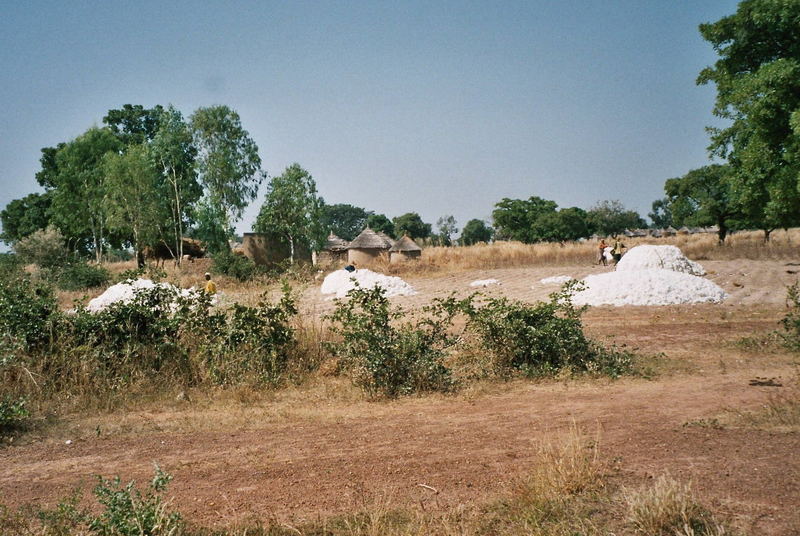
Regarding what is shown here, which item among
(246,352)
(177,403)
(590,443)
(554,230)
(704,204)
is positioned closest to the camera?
(590,443)

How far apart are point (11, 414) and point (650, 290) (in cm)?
1287

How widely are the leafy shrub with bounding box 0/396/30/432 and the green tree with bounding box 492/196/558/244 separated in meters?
61.9

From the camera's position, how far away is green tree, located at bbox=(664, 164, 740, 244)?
36.7 meters

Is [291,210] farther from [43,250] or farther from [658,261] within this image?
[658,261]

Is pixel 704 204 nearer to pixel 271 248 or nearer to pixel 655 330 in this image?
pixel 271 248

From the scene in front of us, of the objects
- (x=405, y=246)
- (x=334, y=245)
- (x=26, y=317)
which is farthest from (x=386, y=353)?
(x=334, y=245)

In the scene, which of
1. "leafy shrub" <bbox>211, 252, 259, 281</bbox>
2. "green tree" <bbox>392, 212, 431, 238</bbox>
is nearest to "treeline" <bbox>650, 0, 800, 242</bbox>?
"leafy shrub" <bbox>211, 252, 259, 281</bbox>

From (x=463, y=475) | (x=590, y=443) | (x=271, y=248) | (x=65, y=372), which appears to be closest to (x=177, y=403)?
(x=65, y=372)

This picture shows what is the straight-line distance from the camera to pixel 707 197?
37.3 meters

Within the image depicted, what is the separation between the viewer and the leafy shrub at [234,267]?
23.5 metres

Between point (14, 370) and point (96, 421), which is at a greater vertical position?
point (14, 370)

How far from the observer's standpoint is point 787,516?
3064mm

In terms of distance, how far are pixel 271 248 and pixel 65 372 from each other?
2305 cm

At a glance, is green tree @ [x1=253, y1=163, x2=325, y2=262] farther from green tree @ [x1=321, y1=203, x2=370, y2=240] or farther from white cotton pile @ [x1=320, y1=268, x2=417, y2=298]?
green tree @ [x1=321, y1=203, x2=370, y2=240]
